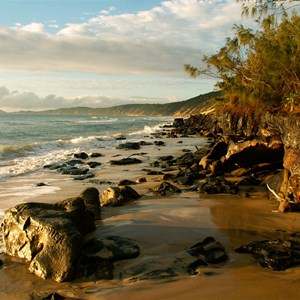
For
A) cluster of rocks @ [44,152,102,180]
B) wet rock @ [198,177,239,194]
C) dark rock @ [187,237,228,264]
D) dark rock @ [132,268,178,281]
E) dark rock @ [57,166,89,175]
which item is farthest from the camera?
dark rock @ [57,166,89,175]

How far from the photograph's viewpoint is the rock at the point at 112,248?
632 cm

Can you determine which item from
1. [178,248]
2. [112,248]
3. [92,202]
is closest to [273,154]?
[92,202]

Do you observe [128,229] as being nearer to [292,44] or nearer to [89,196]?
[89,196]

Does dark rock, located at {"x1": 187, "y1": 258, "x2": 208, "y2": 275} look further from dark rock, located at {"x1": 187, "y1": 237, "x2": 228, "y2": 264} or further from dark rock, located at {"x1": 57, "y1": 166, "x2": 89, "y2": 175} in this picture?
dark rock, located at {"x1": 57, "y1": 166, "x2": 89, "y2": 175}

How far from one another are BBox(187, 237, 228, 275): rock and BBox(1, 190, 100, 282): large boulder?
195 centimetres

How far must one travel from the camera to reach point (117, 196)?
10547 millimetres

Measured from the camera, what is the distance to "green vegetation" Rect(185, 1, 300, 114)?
43.6 feet

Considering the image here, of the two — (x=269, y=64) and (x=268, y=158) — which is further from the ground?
(x=269, y=64)

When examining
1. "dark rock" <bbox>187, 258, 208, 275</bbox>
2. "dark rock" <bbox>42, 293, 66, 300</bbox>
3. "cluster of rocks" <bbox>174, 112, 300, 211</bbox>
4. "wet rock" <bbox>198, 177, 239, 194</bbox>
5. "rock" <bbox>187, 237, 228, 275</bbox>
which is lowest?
"dark rock" <bbox>42, 293, 66, 300</bbox>

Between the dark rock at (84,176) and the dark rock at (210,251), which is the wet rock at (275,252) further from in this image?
the dark rock at (84,176)

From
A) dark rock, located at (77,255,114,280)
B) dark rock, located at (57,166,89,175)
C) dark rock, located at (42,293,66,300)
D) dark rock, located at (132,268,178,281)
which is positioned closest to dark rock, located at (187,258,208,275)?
dark rock, located at (132,268,178,281)

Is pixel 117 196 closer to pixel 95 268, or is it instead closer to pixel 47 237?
pixel 47 237

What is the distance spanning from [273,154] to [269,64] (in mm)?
3985

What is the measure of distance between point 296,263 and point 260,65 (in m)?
12.7
